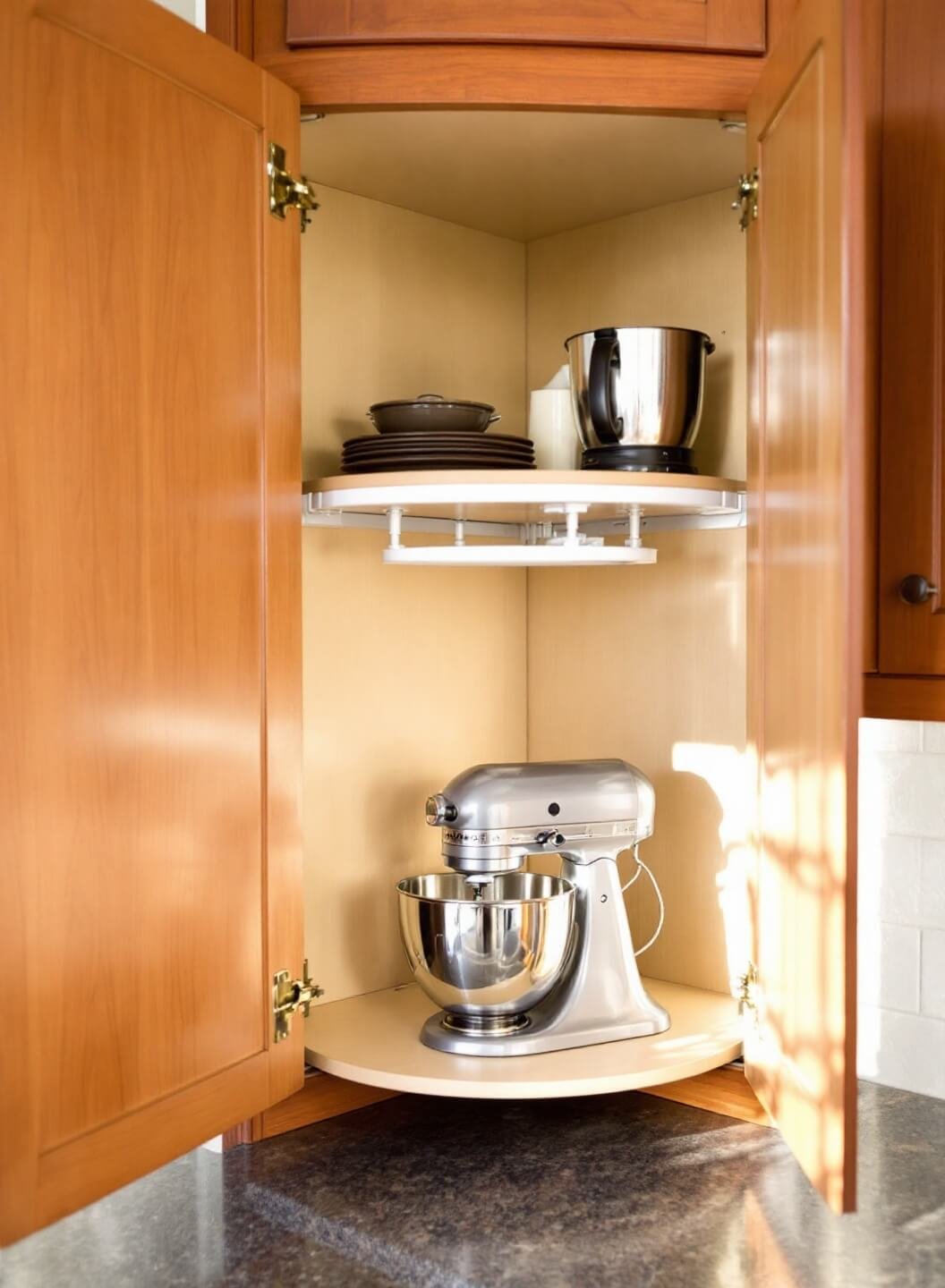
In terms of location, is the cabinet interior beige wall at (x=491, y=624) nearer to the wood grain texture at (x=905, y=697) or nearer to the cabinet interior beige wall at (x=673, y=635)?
the cabinet interior beige wall at (x=673, y=635)

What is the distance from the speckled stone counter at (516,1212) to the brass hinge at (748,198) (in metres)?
1.04

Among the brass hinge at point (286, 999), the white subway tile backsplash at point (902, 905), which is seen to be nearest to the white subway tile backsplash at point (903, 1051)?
the white subway tile backsplash at point (902, 905)

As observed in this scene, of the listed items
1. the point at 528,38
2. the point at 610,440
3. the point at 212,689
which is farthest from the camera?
the point at 610,440

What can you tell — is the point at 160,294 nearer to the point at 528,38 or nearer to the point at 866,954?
the point at 528,38

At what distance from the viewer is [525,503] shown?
139 cm

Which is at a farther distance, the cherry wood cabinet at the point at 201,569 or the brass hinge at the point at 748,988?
the brass hinge at the point at 748,988

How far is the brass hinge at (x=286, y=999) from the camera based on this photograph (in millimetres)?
1335

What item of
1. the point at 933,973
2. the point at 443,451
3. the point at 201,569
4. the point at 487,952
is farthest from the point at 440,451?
the point at 933,973

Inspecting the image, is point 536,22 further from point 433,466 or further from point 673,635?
point 673,635

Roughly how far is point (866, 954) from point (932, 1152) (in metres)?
0.29

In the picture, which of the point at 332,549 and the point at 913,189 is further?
the point at 332,549

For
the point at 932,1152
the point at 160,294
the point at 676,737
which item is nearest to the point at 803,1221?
the point at 932,1152

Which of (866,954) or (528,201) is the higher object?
(528,201)

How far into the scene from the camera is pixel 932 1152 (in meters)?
1.43
